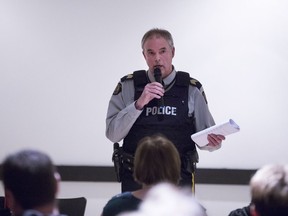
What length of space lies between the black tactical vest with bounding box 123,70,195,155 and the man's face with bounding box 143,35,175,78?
13 cm

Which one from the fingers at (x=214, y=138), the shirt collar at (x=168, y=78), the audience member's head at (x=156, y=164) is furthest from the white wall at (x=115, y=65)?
the audience member's head at (x=156, y=164)

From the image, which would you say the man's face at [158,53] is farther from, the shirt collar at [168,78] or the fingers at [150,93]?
the fingers at [150,93]

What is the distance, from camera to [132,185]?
122 inches

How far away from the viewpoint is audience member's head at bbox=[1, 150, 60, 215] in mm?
1644

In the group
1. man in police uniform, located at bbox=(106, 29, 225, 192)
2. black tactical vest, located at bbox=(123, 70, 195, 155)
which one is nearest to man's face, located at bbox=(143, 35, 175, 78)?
man in police uniform, located at bbox=(106, 29, 225, 192)

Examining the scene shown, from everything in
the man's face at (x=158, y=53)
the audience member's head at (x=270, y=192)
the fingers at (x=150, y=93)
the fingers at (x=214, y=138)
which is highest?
the man's face at (x=158, y=53)

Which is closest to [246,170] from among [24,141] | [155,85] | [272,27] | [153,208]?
[272,27]

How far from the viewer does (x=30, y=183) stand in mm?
1648

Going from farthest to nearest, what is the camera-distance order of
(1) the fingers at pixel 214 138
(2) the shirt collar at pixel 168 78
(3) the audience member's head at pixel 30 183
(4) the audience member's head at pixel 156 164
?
(2) the shirt collar at pixel 168 78
(1) the fingers at pixel 214 138
(4) the audience member's head at pixel 156 164
(3) the audience member's head at pixel 30 183

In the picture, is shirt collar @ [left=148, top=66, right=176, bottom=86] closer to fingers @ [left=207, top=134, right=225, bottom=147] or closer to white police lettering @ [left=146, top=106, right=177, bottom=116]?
white police lettering @ [left=146, top=106, right=177, bottom=116]

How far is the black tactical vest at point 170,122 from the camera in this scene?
3094 millimetres

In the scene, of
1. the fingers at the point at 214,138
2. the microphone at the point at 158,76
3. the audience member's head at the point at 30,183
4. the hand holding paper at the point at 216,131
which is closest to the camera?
the audience member's head at the point at 30,183

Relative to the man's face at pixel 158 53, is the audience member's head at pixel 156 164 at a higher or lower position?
lower

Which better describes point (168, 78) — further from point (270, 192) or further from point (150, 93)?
point (270, 192)
